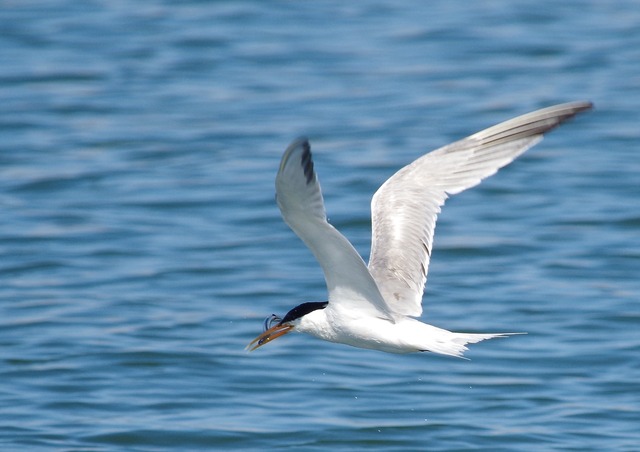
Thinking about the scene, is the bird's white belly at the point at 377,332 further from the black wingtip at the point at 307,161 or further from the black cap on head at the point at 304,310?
the black wingtip at the point at 307,161

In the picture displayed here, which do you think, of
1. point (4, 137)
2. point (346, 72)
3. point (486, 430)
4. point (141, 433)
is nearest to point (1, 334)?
point (141, 433)

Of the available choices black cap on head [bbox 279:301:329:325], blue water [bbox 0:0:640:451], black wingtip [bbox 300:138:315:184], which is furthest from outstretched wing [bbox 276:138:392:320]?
blue water [bbox 0:0:640:451]

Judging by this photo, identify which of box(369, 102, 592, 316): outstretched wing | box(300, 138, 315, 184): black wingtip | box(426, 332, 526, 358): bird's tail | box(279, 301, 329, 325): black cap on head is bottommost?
box(426, 332, 526, 358): bird's tail

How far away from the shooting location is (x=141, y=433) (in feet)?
31.2

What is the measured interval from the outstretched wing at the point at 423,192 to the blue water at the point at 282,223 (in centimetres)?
155

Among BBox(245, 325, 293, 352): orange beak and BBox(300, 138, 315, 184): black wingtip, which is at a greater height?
BBox(300, 138, 315, 184): black wingtip

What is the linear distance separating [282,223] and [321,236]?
680cm

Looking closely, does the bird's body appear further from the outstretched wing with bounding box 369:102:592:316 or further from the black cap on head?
the outstretched wing with bounding box 369:102:592:316

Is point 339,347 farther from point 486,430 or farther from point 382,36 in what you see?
point 382,36

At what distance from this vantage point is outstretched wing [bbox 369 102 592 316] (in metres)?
8.14

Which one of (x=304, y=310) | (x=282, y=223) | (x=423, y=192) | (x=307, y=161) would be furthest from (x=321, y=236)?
(x=282, y=223)

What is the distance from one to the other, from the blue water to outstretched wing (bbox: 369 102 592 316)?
1552 millimetres

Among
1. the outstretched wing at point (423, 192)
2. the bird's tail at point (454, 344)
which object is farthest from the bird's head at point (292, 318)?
the bird's tail at point (454, 344)

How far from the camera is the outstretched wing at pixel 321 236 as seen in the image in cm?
620
